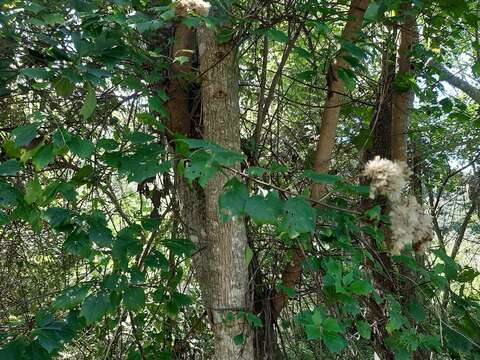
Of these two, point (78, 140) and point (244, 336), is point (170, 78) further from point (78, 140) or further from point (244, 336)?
point (244, 336)

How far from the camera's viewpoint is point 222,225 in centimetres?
178

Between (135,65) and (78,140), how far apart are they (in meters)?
0.43

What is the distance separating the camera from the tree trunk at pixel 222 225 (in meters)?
1.76

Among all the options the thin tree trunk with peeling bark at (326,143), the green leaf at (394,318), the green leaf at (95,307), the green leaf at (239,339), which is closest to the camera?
the green leaf at (95,307)

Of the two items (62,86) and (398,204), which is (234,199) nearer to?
Answer: (398,204)

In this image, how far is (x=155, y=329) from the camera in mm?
2346

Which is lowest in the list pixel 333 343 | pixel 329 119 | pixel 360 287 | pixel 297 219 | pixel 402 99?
pixel 333 343

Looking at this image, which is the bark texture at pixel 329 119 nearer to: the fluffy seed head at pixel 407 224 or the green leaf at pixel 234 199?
the fluffy seed head at pixel 407 224

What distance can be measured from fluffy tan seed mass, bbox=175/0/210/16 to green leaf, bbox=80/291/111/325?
2.90 ft

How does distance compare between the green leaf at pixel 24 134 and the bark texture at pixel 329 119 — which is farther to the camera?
the bark texture at pixel 329 119

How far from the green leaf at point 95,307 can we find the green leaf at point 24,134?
0.54 meters

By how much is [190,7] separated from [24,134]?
1.86ft

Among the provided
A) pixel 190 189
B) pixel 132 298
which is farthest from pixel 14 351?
pixel 190 189

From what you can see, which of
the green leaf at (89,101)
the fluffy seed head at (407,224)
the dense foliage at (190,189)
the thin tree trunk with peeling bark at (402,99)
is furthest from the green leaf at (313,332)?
the thin tree trunk with peeling bark at (402,99)
